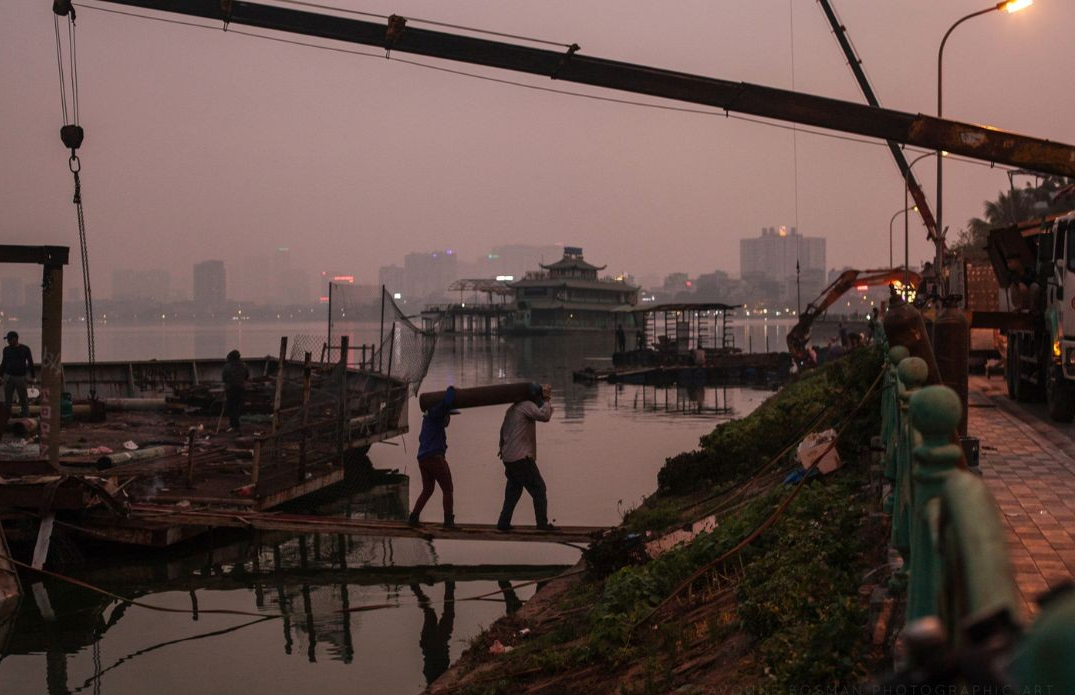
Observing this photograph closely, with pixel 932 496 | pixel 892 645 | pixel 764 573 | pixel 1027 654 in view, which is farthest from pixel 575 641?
pixel 1027 654

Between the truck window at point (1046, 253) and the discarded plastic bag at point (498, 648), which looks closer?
the discarded plastic bag at point (498, 648)

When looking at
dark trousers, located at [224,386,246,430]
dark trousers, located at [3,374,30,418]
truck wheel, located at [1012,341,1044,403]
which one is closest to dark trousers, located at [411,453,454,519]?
dark trousers, located at [224,386,246,430]

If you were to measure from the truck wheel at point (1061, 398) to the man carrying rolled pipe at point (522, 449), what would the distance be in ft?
25.2

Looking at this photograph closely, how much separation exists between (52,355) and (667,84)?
1043cm

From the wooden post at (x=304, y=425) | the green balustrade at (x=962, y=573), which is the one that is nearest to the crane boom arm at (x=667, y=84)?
the wooden post at (x=304, y=425)

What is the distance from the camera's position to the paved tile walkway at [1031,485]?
693 centimetres

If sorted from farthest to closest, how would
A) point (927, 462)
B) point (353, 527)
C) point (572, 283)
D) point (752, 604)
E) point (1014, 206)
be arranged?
1. point (572, 283)
2. point (1014, 206)
3. point (353, 527)
4. point (752, 604)
5. point (927, 462)

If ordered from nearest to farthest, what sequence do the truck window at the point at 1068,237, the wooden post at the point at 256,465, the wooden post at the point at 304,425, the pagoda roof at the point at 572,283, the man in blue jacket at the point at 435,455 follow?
the man in blue jacket at the point at 435,455
the truck window at the point at 1068,237
the wooden post at the point at 256,465
the wooden post at the point at 304,425
the pagoda roof at the point at 572,283

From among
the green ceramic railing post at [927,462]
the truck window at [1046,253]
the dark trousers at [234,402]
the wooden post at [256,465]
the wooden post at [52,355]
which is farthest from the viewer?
the dark trousers at [234,402]

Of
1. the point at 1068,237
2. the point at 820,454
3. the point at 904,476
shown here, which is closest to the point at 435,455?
the point at 820,454

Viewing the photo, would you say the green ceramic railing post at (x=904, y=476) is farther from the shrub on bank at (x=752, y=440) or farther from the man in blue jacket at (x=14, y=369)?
the man in blue jacket at (x=14, y=369)

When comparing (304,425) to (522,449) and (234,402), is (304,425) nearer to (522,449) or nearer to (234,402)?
(522,449)

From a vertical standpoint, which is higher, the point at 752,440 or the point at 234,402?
the point at 234,402

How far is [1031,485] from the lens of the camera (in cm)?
1006
